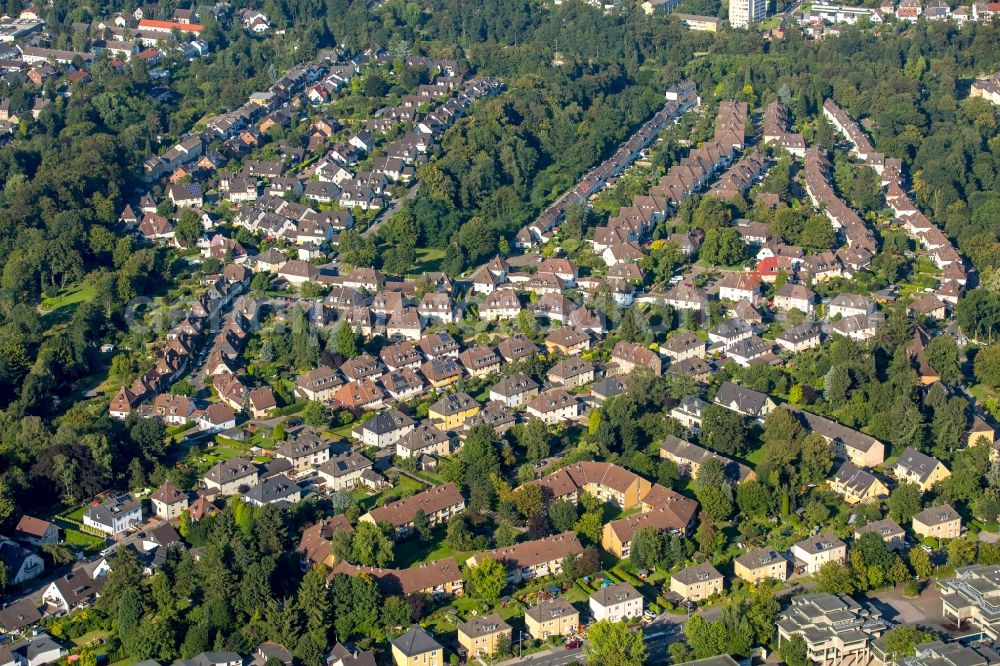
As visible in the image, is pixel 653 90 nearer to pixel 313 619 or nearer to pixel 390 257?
pixel 390 257

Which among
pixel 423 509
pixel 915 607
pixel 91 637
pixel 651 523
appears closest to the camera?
pixel 91 637

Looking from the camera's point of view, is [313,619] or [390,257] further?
[390,257]

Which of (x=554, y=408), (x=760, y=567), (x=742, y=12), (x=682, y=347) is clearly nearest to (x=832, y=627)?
(x=760, y=567)

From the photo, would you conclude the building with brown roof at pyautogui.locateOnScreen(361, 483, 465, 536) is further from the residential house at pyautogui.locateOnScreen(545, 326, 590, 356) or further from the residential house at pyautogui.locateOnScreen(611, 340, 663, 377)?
the residential house at pyautogui.locateOnScreen(545, 326, 590, 356)

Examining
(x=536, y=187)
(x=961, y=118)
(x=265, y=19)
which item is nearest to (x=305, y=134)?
(x=536, y=187)

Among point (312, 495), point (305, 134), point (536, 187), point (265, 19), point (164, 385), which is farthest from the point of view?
point (265, 19)

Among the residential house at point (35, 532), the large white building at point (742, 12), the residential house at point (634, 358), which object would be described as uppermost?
the large white building at point (742, 12)

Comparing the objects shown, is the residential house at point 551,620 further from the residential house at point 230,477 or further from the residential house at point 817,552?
the residential house at point 230,477

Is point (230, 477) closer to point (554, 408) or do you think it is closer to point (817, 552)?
point (554, 408)

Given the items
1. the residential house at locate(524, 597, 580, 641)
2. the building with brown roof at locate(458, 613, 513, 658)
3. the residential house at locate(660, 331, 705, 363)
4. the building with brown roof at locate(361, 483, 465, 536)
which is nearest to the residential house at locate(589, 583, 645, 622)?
the residential house at locate(524, 597, 580, 641)

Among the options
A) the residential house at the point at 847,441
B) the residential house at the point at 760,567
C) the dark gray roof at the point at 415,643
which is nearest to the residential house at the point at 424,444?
the dark gray roof at the point at 415,643

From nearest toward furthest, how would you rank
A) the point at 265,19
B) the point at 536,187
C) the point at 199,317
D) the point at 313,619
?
the point at 313,619
the point at 199,317
the point at 536,187
the point at 265,19
